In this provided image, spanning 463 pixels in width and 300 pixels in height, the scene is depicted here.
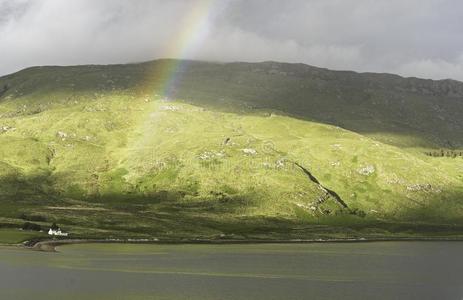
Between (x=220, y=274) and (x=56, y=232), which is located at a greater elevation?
(x=220, y=274)

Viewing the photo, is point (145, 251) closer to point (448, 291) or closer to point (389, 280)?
point (389, 280)

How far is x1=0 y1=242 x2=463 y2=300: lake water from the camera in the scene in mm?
84250

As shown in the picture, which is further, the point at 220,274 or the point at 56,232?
the point at 56,232

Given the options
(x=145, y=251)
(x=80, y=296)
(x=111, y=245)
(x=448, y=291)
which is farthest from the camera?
(x=111, y=245)

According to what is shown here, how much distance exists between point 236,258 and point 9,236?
2661 inches

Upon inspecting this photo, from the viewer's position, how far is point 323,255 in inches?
6383

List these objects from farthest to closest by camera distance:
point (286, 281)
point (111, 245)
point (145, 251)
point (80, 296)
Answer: point (111, 245), point (145, 251), point (286, 281), point (80, 296)

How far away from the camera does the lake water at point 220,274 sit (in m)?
84.2

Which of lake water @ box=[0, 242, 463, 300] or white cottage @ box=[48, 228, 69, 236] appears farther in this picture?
white cottage @ box=[48, 228, 69, 236]

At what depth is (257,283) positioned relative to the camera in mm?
99312

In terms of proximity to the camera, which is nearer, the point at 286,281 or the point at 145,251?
the point at 286,281

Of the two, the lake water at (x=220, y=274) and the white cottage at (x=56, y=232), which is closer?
the lake water at (x=220, y=274)

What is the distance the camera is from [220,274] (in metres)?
110

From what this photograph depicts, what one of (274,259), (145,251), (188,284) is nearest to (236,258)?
(274,259)
